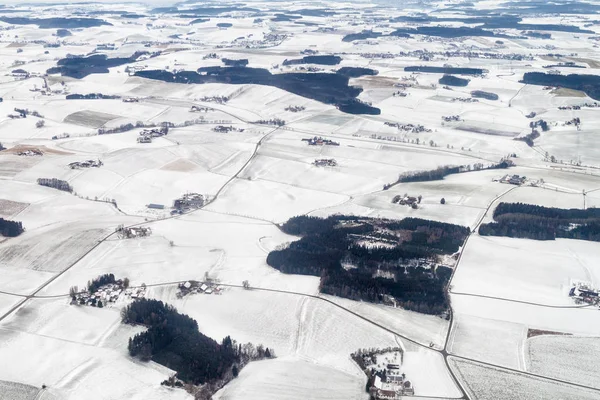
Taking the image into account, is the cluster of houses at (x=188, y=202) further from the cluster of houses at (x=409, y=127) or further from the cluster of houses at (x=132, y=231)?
the cluster of houses at (x=409, y=127)

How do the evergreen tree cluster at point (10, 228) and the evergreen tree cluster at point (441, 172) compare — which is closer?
the evergreen tree cluster at point (10, 228)

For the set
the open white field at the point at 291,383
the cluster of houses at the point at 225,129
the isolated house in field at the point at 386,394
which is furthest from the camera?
the cluster of houses at the point at 225,129

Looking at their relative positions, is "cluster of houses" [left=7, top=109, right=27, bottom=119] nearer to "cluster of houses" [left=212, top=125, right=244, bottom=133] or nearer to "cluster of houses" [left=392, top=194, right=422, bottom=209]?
"cluster of houses" [left=212, top=125, right=244, bottom=133]

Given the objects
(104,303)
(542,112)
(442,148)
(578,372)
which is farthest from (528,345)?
(542,112)

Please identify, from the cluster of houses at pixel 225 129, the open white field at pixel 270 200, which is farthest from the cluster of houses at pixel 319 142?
the open white field at pixel 270 200

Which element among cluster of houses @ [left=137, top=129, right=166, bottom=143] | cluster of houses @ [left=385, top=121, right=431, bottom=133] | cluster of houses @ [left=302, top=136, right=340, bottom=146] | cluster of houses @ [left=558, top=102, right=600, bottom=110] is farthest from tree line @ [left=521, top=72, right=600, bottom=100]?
cluster of houses @ [left=137, top=129, right=166, bottom=143]

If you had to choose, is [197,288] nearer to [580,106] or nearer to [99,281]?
[99,281]
